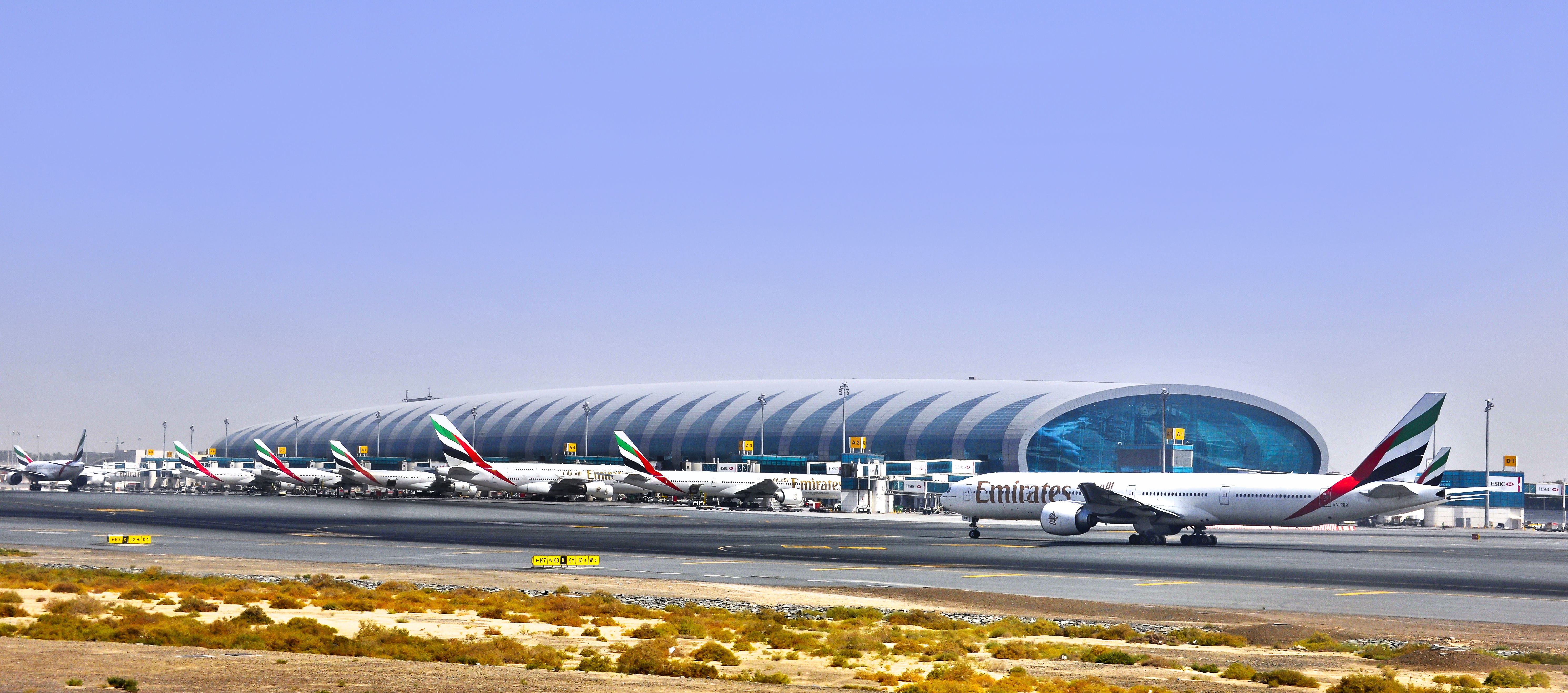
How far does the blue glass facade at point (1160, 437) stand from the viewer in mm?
121125

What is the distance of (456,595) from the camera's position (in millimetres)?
27734

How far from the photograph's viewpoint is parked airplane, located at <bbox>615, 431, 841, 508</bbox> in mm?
109250

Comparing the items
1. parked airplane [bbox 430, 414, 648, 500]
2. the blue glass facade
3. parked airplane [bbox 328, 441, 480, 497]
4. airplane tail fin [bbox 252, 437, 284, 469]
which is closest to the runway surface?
parked airplane [bbox 430, 414, 648, 500]

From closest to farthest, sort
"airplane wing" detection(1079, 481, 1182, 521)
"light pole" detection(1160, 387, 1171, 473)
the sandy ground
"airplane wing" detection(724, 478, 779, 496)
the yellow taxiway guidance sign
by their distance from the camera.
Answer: the sandy ground < the yellow taxiway guidance sign < "airplane wing" detection(1079, 481, 1182, 521) < "light pole" detection(1160, 387, 1171, 473) < "airplane wing" detection(724, 478, 779, 496)

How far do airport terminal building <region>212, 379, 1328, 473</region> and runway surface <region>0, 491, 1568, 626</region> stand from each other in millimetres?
39785

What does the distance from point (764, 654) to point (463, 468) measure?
99170 millimetres

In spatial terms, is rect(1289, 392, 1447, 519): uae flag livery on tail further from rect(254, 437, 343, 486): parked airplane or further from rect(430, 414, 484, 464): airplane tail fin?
rect(254, 437, 343, 486): parked airplane

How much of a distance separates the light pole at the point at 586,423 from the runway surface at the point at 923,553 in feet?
225

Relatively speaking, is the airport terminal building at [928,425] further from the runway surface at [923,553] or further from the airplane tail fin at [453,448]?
the runway surface at [923,553]

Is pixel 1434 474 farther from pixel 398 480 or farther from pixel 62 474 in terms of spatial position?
pixel 62 474

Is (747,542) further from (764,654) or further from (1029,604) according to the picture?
(764,654)

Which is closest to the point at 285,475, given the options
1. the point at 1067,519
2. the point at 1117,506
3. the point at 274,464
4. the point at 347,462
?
the point at 274,464

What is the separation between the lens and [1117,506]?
2172 inches

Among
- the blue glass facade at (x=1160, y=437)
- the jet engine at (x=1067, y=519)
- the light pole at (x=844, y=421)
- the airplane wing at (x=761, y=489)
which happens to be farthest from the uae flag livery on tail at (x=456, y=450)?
the jet engine at (x=1067, y=519)
